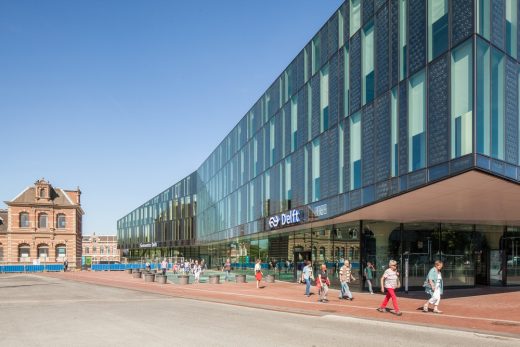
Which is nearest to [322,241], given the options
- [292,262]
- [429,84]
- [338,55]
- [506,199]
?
[292,262]

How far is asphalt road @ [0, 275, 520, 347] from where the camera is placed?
1180 centimetres

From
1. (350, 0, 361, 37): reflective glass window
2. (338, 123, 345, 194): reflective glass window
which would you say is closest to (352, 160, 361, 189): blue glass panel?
(338, 123, 345, 194): reflective glass window

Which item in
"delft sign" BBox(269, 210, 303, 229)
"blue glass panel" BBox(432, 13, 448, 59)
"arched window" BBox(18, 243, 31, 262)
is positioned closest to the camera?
"blue glass panel" BBox(432, 13, 448, 59)

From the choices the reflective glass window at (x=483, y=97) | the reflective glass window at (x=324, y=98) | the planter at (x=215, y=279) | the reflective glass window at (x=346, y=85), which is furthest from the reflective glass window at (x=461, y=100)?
the planter at (x=215, y=279)

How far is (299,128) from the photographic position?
105 ft

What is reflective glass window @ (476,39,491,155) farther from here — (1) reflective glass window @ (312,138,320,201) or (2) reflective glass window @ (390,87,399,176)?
(1) reflective glass window @ (312,138,320,201)

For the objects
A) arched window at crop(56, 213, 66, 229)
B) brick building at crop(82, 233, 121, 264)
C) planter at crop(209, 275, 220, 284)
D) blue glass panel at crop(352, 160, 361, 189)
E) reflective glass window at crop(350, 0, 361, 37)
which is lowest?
Answer: brick building at crop(82, 233, 121, 264)

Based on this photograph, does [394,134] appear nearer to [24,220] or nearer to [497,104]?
[497,104]

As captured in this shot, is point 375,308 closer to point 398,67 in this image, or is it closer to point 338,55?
point 398,67

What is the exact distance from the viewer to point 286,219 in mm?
33500

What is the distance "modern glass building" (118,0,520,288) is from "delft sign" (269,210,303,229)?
0.12 meters

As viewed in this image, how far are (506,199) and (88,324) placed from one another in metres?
15.6

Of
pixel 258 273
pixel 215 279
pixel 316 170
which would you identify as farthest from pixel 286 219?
pixel 215 279

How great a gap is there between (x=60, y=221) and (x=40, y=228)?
3.43 m
